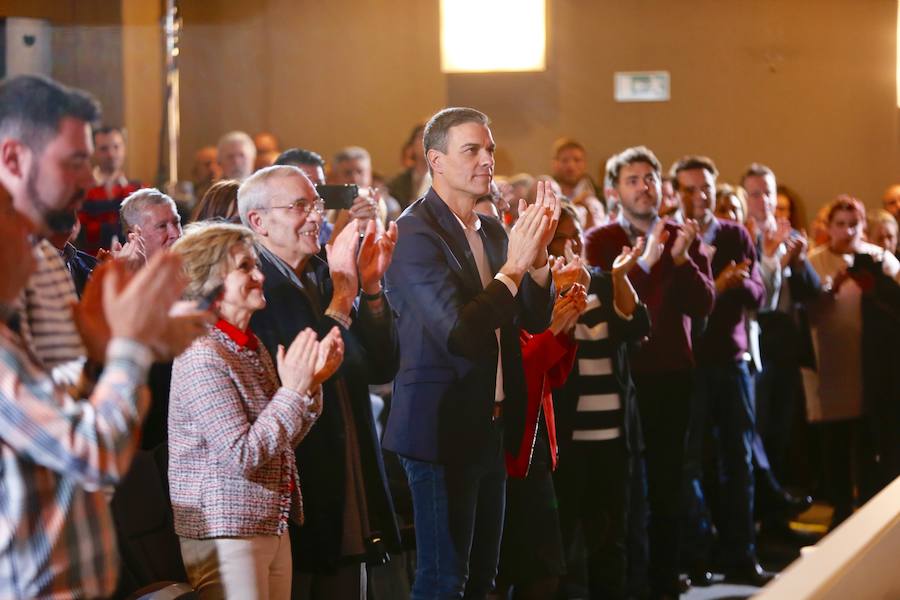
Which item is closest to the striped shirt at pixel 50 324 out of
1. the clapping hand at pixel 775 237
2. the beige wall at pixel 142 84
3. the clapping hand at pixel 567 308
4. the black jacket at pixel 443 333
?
the black jacket at pixel 443 333

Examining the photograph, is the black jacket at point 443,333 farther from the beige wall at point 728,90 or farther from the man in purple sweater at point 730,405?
the beige wall at point 728,90

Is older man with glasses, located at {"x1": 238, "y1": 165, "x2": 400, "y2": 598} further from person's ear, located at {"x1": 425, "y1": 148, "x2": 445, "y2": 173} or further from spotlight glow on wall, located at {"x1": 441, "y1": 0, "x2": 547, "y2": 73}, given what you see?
Result: spotlight glow on wall, located at {"x1": 441, "y1": 0, "x2": 547, "y2": 73}

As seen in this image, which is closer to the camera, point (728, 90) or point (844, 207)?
point (844, 207)

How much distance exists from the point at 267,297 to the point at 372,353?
30 cm

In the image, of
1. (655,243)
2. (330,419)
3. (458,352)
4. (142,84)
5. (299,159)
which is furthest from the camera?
(142,84)

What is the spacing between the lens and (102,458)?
5.53 ft

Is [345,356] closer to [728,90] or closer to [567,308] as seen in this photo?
[567,308]

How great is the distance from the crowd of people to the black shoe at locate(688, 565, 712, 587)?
10 millimetres

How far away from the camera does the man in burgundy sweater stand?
4371 mm

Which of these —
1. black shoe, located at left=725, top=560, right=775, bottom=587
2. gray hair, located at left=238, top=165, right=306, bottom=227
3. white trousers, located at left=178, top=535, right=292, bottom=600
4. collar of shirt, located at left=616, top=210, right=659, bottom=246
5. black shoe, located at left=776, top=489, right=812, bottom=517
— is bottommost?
black shoe, located at left=725, top=560, right=775, bottom=587

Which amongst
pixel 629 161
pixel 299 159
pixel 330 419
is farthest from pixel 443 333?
pixel 629 161

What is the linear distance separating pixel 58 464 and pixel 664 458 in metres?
2.98

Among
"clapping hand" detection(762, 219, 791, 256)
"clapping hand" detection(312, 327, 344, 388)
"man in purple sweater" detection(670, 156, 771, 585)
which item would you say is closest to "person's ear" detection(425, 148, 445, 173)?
"clapping hand" detection(312, 327, 344, 388)

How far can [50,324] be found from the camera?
5.82 ft
